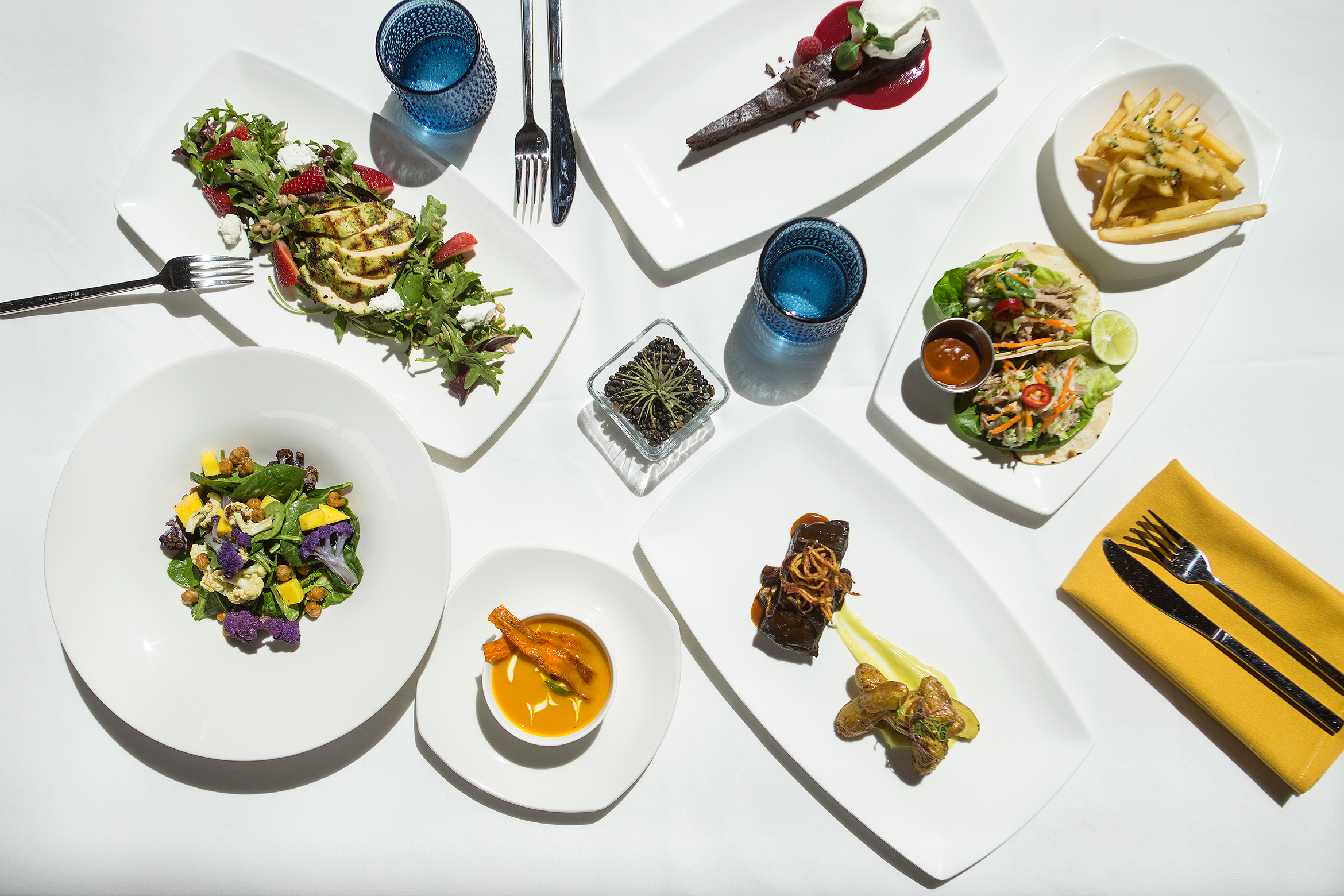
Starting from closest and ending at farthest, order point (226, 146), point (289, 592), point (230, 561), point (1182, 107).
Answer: point (230, 561)
point (289, 592)
point (226, 146)
point (1182, 107)

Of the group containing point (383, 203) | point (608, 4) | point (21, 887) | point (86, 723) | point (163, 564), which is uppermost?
point (608, 4)

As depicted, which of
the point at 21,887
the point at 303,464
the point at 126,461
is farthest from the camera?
the point at 21,887

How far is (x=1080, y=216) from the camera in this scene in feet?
7.07

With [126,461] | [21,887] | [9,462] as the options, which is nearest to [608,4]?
[126,461]

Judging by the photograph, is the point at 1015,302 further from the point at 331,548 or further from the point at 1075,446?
the point at 331,548

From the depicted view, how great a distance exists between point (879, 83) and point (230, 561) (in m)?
2.70

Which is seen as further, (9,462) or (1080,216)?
(9,462)

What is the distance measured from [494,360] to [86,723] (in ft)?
6.59

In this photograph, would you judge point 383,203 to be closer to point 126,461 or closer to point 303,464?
point 303,464

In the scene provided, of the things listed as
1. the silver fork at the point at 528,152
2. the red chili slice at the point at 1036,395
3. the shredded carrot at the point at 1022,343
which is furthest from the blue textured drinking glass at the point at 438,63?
the red chili slice at the point at 1036,395

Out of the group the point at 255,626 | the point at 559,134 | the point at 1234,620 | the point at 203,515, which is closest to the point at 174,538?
the point at 203,515

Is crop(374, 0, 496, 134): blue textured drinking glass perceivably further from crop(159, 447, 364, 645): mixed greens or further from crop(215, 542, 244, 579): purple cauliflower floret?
crop(215, 542, 244, 579): purple cauliflower floret

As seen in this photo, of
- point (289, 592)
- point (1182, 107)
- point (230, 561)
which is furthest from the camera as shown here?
point (1182, 107)

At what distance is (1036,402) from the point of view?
80.2 inches
